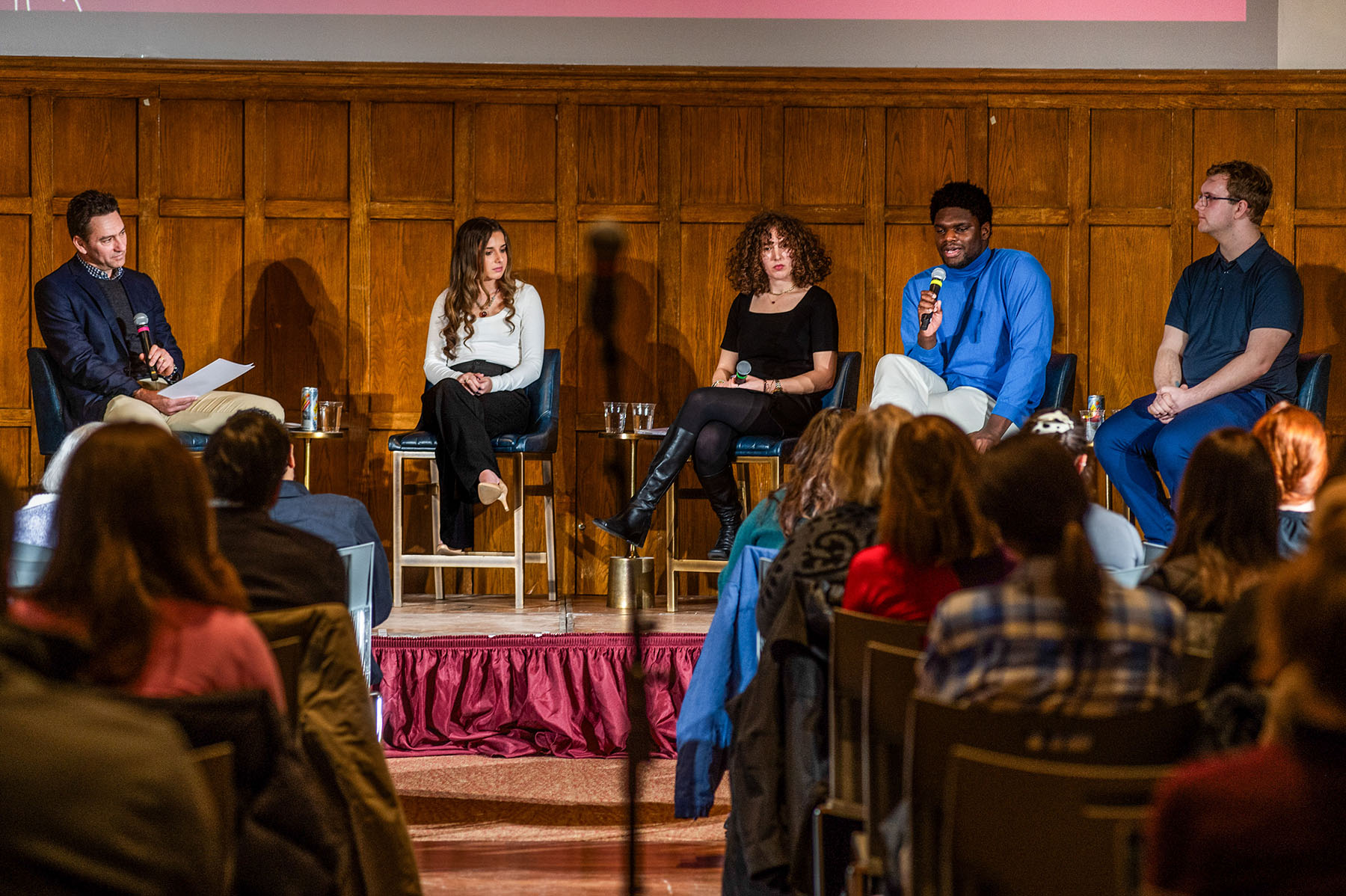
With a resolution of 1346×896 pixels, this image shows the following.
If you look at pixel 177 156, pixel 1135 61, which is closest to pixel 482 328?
pixel 177 156

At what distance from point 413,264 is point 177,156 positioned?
1106 millimetres

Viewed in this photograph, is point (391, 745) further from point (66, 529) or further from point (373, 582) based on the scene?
point (66, 529)

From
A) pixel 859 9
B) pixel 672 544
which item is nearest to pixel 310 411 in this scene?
pixel 672 544

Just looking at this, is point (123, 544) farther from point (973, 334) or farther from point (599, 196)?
point (599, 196)

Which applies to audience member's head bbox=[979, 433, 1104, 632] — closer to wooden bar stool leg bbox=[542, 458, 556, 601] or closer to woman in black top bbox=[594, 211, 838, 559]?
woman in black top bbox=[594, 211, 838, 559]

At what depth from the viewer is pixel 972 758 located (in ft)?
4.33

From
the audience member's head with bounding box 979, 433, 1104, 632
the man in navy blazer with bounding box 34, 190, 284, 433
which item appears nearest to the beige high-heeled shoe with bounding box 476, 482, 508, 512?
the man in navy blazer with bounding box 34, 190, 284, 433

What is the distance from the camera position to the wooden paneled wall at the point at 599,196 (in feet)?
18.1

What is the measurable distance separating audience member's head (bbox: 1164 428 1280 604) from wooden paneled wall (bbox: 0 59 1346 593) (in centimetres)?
385

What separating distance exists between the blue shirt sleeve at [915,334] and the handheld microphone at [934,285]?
5cm

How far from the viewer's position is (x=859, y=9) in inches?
220

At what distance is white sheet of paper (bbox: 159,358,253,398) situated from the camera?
4609 mm

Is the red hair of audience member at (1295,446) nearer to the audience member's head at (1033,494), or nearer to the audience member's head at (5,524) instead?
the audience member's head at (1033,494)

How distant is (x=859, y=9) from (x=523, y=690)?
3.35 meters
